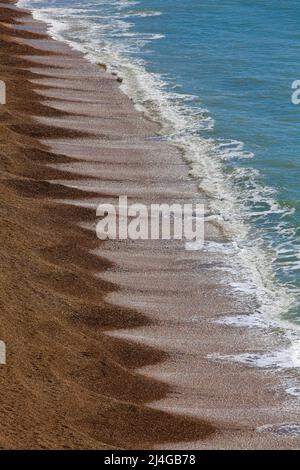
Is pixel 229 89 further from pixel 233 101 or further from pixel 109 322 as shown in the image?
pixel 109 322

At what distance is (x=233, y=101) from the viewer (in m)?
39.6

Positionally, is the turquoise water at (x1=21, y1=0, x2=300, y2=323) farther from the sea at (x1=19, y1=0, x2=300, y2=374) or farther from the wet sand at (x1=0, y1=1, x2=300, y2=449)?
the wet sand at (x1=0, y1=1, x2=300, y2=449)

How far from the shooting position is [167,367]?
19.1 meters

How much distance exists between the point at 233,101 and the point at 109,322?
2068 centimetres

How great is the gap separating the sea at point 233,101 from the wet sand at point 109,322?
0.75 meters

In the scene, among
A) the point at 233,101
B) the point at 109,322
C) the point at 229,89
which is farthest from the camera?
the point at 229,89

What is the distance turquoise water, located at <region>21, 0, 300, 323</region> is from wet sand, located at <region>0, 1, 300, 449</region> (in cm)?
113

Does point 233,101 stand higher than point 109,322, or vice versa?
point 233,101

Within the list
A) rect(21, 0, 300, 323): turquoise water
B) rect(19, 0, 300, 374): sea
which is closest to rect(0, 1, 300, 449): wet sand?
rect(19, 0, 300, 374): sea

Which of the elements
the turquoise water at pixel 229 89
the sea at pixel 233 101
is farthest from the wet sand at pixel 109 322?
the turquoise water at pixel 229 89

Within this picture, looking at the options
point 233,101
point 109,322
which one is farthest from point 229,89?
point 109,322

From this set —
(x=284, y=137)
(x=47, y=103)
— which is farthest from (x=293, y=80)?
(x=47, y=103)

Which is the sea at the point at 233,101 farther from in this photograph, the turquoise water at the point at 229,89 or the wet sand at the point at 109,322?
the wet sand at the point at 109,322
